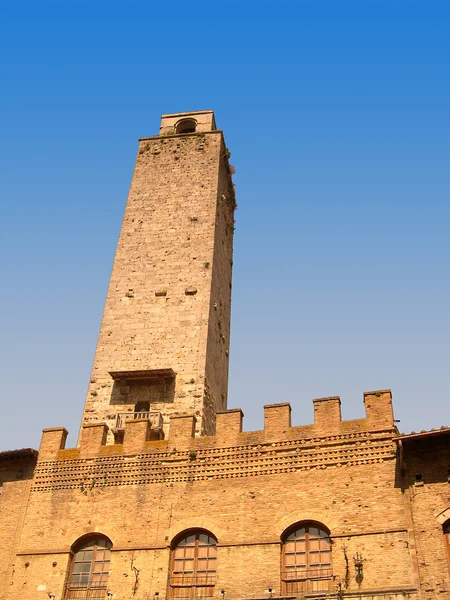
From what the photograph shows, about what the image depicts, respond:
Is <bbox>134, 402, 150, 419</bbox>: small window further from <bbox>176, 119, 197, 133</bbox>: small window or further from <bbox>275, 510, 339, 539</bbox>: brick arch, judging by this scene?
<bbox>176, 119, 197, 133</bbox>: small window

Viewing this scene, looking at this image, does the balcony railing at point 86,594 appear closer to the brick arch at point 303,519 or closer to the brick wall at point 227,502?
the brick wall at point 227,502

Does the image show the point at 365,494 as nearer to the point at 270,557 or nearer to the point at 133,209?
the point at 270,557

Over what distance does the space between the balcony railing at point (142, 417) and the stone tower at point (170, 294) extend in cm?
3

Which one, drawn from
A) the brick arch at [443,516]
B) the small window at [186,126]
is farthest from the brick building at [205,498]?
the small window at [186,126]

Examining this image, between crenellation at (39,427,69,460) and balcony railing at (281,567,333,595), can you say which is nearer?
balcony railing at (281,567,333,595)

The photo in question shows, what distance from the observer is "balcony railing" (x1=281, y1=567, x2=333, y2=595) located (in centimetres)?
1614

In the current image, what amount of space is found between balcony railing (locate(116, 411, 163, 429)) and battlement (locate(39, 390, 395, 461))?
516 mm

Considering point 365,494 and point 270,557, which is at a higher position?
point 365,494

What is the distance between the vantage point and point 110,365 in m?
23.3

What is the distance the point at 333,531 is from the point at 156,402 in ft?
24.8

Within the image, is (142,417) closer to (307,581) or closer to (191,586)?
(191,586)

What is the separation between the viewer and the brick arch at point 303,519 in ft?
54.9

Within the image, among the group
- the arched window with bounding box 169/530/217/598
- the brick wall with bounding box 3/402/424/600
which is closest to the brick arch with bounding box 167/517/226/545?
the brick wall with bounding box 3/402/424/600

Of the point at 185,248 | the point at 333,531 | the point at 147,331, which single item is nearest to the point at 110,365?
the point at 147,331
